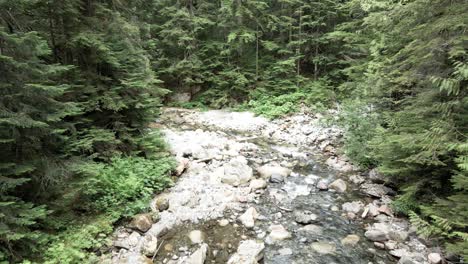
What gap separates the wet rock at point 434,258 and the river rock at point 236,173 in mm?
4187

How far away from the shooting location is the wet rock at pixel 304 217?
565 cm

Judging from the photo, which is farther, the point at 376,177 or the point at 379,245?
the point at 376,177

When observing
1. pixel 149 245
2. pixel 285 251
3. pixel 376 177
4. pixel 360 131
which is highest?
pixel 360 131

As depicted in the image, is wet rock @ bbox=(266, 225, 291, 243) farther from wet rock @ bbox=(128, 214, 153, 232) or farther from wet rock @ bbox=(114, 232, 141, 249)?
wet rock @ bbox=(114, 232, 141, 249)

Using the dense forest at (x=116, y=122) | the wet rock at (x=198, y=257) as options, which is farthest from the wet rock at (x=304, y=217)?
the wet rock at (x=198, y=257)

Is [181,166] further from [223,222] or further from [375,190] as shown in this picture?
[375,190]

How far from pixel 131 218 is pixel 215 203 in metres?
1.89

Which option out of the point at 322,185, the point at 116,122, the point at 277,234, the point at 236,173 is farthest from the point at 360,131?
the point at 116,122

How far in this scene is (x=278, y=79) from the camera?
53.8ft

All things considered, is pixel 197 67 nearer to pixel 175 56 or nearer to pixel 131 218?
pixel 175 56

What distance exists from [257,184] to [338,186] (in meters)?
2.19

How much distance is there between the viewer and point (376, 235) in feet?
16.6

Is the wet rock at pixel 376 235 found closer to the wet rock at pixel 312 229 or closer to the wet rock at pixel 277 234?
the wet rock at pixel 312 229

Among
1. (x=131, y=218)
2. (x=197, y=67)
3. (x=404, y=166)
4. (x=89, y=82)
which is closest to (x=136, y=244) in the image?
(x=131, y=218)
